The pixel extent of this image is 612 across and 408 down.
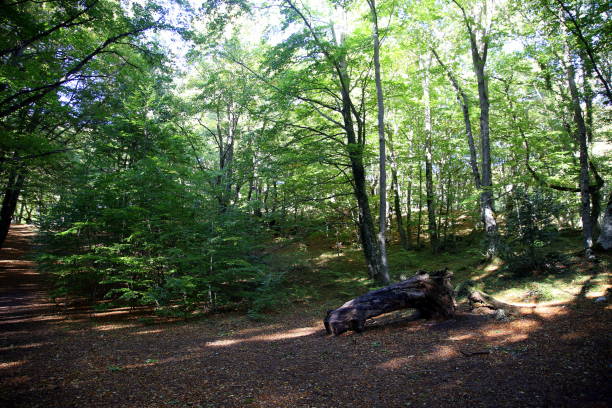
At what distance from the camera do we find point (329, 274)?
588 inches

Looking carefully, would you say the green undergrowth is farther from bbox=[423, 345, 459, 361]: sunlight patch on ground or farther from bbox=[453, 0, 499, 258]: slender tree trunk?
bbox=[423, 345, 459, 361]: sunlight patch on ground

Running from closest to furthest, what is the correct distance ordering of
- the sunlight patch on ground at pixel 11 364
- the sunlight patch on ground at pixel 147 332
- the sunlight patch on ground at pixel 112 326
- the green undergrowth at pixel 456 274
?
the sunlight patch on ground at pixel 11 364
the sunlight patch on ground at pixel 147 332
the sunlight patch on ground at pixel 112 326
the green undergrowth at pixel 456 274

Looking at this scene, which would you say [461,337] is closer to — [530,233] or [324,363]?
[324,363]

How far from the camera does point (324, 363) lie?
5.09 metres

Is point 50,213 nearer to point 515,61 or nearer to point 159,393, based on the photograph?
point 159,393

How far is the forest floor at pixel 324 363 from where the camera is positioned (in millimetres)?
3672

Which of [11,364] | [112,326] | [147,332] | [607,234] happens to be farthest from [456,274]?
[11,364]

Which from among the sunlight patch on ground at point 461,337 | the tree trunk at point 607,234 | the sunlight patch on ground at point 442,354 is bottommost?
the sunlight patch on ground at point 442,354

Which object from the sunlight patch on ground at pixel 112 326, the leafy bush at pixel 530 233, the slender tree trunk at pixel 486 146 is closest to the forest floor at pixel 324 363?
the sunlight patch on ground at pixel 112 326

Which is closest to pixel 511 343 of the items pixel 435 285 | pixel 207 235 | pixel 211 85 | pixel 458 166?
pixel 435 285

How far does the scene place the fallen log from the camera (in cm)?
679

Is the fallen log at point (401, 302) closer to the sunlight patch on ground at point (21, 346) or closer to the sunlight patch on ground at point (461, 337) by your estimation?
the sunlight patch on ground at point (461, 337)

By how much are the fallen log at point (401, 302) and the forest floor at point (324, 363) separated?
29 centimetres

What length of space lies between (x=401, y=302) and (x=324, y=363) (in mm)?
2564
